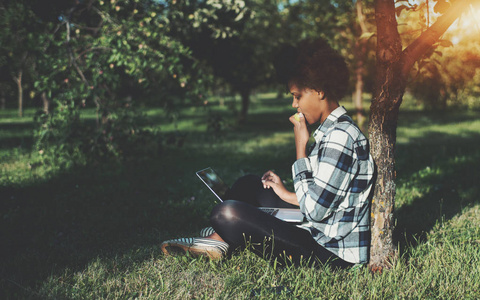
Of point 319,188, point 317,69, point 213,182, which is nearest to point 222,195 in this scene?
point 213,182

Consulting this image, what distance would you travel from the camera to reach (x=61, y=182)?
589 cm

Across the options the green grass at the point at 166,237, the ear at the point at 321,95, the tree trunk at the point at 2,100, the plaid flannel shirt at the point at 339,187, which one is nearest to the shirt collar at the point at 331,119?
the plaid flannel shirt at the point at 339,187

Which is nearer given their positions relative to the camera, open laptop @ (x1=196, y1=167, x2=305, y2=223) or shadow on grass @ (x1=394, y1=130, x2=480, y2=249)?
open laptop @ (x1=196, y1=167, x2=305, y2=223)

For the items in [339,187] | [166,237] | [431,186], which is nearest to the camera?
[339,187]

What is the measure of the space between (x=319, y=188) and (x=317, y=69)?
2.52ft

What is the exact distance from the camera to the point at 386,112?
2.76 m

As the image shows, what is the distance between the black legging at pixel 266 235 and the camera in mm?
2611

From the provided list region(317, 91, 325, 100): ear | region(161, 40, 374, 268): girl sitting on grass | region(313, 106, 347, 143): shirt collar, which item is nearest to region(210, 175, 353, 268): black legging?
region(161, 40, 374, 268): girl sitting on grass

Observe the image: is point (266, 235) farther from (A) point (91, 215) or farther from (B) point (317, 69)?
(A) point (91, 215)

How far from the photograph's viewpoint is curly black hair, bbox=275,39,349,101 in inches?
99.3

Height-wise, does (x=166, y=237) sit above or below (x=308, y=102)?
below

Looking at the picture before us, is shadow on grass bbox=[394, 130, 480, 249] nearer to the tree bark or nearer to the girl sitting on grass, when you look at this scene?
the tree bark

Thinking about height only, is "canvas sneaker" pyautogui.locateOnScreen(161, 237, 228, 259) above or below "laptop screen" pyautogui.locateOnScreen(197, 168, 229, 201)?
below

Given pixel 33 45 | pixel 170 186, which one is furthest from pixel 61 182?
pixel 33 45
